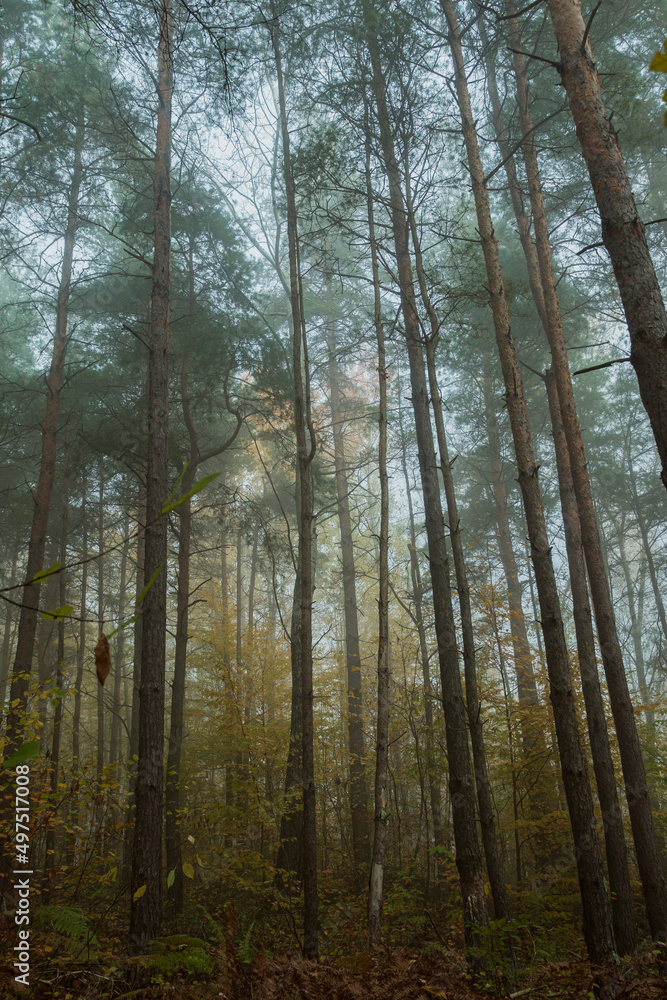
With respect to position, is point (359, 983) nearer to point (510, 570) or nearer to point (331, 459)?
point (510, 570)

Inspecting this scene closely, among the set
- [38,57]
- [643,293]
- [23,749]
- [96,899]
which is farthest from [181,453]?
[23,749]

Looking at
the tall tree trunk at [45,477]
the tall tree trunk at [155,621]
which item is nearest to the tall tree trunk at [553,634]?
the tall tree trunk at [155,621]

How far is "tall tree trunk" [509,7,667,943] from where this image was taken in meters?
4.54

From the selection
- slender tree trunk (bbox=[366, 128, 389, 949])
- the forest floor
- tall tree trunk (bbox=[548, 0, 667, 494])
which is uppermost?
tall tree trunk (bbox=[548, 0, 667, 494])

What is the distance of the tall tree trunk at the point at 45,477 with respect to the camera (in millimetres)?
8305

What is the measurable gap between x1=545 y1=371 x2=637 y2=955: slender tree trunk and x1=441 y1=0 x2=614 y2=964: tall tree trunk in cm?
188

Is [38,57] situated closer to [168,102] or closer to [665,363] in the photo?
[168,102]

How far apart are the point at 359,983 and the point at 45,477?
913 centimetres

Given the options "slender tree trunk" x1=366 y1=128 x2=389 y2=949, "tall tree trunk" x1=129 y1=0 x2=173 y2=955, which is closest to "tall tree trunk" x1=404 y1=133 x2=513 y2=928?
"slender tree trunk" x1=366 y1=128 x2=389 y2=949

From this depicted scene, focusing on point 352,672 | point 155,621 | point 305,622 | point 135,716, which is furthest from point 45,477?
point 352,672

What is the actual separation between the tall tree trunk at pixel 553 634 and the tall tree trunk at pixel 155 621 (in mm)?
3559

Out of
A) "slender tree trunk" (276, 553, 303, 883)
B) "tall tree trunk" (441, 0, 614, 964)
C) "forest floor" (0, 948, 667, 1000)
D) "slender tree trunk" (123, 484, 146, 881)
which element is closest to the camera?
"forest floor" (0, 948, 667, 1000)

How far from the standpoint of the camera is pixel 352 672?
47.3 ft

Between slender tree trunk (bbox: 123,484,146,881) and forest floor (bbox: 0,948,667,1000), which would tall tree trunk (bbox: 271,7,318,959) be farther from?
slender tree trunk (bbox: 123,484,146,881)
